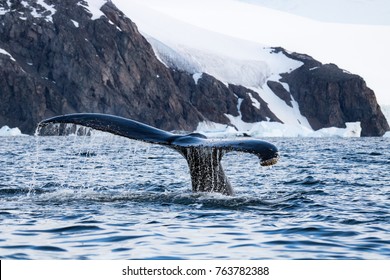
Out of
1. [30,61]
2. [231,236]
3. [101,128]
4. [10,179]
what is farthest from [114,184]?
[30,61]

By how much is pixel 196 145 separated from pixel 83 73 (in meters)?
95.5

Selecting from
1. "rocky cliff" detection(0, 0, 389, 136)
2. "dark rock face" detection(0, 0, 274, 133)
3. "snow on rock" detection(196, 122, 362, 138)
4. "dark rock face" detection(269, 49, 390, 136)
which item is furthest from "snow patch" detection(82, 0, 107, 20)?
"dark rock face" detection(269, 49, 390, 136)

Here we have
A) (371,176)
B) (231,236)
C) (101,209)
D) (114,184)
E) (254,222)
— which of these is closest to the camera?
(231,236)

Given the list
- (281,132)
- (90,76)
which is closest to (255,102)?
(90,76)

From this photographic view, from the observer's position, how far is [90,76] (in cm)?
10431

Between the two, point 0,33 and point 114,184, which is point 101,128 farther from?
point 0,33

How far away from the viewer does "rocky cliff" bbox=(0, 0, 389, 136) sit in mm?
99312

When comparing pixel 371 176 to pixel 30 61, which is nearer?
pixel 371 176

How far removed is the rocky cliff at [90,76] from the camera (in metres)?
99.3

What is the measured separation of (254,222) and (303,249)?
5.48 ft

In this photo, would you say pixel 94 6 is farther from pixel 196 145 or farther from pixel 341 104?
pixel 196 145

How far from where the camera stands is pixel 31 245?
796 centimetres

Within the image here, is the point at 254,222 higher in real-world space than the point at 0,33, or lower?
lower

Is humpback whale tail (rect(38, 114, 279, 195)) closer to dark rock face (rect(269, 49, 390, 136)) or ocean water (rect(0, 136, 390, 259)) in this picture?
ocean water (rect(0, 136, 390, 259))
